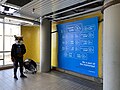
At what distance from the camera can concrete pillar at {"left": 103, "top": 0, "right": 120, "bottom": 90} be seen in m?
2.23

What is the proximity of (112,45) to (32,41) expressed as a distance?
645 centimetres

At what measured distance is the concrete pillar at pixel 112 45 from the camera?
223 centimetres

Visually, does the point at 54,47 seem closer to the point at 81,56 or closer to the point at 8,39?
the point at 81,56

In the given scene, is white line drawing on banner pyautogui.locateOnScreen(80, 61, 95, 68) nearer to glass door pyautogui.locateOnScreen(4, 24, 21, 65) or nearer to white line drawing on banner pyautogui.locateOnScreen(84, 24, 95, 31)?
white line drawing on banner pyautogui.locateOnScreen(84, 24, 95, 31)

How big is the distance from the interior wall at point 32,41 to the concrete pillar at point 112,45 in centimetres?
595

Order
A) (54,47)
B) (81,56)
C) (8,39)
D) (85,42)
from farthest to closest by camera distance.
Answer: (8,39), (54,47), (81,56), (85,42)

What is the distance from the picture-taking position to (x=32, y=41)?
819 cm

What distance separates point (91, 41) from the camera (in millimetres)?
4574

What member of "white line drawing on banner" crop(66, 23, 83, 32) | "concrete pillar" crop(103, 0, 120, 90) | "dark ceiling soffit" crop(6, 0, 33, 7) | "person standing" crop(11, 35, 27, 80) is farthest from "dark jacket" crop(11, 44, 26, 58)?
"concrete pillar" crop(103, 0, 120, 90)

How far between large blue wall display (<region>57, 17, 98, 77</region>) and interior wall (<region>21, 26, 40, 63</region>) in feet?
7.89

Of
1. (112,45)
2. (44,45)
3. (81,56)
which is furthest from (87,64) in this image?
(112,45)

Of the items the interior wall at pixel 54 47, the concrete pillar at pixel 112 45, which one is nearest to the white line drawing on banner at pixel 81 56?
the interior wall at pixel 54 47

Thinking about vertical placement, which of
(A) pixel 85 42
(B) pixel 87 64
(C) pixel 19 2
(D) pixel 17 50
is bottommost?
(B) pixel 87 64

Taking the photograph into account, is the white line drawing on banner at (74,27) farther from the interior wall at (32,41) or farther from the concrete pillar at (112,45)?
the interior wall at (32,41)
